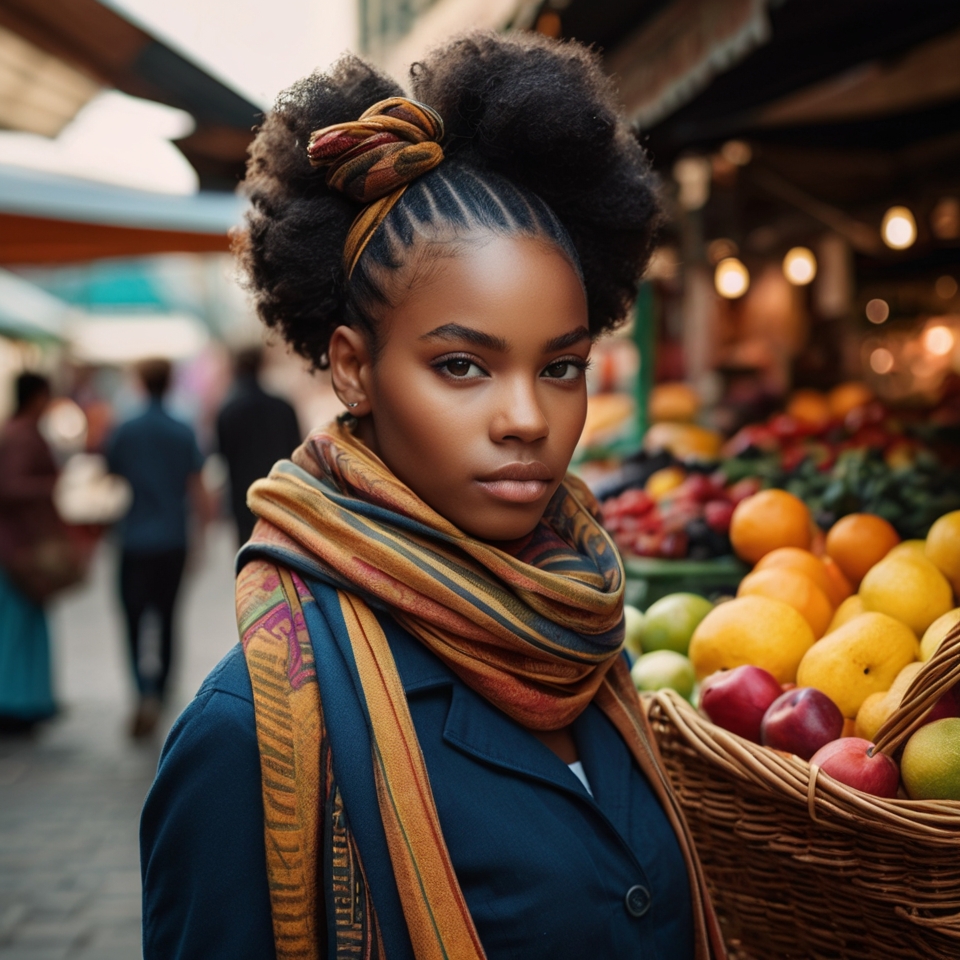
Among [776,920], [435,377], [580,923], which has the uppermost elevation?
[435,377]

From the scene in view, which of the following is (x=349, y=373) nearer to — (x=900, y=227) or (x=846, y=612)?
(x=846, y=612)

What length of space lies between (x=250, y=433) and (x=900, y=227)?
4409 mm

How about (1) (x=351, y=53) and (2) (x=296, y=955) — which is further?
(1) (x=351, y=53)

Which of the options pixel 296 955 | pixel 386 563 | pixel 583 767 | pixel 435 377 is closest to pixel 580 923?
pixel 583 767

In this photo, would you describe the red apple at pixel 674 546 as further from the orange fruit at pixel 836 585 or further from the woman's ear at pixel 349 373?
the woman's ear at pixel 349 373

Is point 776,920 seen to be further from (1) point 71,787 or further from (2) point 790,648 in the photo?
(1) point 71,787

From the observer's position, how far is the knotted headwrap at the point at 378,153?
4.66 ft

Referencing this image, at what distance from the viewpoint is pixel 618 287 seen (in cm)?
181

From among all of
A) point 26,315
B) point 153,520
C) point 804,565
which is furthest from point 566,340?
point 26,315

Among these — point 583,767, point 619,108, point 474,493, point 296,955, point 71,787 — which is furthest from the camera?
point 71,787

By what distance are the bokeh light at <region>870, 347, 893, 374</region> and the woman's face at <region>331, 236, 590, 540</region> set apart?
8935 mm

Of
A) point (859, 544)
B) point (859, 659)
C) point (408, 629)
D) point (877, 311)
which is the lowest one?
point (859, 659)

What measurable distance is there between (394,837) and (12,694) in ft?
19.3

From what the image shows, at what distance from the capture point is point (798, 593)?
2500mm
